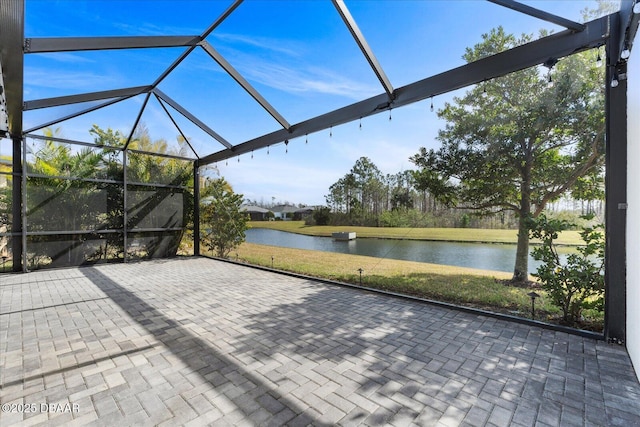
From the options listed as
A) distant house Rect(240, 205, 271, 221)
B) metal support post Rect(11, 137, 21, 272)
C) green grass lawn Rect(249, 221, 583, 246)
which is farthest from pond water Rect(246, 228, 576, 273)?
metal support post Rect(11, 137, 21, 272)

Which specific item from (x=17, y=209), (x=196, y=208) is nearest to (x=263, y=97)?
(x=196, y=208)

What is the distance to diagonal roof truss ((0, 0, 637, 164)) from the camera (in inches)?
102

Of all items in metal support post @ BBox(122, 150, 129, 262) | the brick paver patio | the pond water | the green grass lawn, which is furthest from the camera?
metal support post @ BBox(122, 150, 129, 262)

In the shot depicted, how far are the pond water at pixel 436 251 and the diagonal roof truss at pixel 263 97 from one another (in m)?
2.60

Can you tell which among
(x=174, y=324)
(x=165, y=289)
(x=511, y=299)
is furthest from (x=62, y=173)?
(x=511, y=299)

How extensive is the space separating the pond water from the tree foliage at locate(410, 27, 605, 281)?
0.24 meters

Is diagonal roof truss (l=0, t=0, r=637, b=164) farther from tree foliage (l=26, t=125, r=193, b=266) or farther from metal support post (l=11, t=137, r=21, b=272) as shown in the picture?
tree foliage (l=26, t=125, r=193, b=266)

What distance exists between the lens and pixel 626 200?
8.44 ft

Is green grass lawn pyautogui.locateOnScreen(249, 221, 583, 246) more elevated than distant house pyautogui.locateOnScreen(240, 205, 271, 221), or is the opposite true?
distant house pyautogui.locateOnScreen(240, 205, 271, 221)

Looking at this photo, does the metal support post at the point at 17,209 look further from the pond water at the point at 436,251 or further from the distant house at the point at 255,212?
the pond water at the point at 436,251

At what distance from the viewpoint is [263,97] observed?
4.89 meters

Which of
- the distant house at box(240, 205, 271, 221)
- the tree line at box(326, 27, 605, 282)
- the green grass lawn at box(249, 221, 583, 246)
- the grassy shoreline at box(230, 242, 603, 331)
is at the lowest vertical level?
the grassy shoreline at box(230, 242, 603, 331)

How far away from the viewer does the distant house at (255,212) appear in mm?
8469

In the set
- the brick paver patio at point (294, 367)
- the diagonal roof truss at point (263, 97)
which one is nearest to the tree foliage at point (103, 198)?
the diagonal roof truss at point (263, 97)
